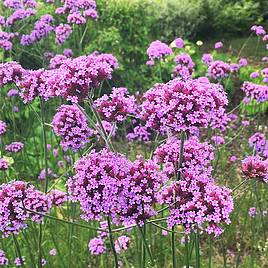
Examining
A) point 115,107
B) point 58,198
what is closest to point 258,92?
point 58,198

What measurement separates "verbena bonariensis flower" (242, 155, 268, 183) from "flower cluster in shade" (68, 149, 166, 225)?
1.72ft

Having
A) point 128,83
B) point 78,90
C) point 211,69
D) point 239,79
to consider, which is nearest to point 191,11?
point 239,79

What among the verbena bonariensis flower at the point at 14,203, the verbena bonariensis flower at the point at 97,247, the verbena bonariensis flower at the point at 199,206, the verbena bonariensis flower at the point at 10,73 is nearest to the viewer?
the verbena bonariensis flower at the point at 199,206

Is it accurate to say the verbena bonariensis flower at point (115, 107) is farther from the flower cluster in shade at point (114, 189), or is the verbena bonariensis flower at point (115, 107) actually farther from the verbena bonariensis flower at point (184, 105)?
the flower cluster in shade at point (114, 189)

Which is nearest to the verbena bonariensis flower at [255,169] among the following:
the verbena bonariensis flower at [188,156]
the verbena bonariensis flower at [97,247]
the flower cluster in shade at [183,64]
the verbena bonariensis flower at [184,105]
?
the verbena bonariensis flower at [188,156]

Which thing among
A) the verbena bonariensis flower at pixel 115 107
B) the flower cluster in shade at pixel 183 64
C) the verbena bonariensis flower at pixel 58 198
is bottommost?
the verbena bonariensis flower at pixel 58 198

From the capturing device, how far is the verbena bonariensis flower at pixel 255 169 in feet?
7.23

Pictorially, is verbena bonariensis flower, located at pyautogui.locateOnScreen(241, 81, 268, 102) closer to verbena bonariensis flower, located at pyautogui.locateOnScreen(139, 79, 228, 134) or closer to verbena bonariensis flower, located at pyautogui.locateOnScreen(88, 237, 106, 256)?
verbena bonariensis flower, located at pyautogui.locateOnScreen(88, 237, 106, 256)

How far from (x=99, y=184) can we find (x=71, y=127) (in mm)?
618

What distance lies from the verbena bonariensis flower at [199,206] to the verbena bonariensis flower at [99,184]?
0.61 feet

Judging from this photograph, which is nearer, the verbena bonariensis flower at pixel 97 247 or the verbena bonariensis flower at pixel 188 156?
the verbena bonariensis flower at pixel 188 156

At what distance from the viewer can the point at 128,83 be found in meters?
6.89

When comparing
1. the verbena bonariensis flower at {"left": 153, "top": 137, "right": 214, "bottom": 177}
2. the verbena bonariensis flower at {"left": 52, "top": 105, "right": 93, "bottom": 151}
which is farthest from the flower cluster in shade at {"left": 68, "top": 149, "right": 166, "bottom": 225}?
the verbena bonariensis flower at {"left": 52, "top": 105, "right": 93, "bottom": 151}

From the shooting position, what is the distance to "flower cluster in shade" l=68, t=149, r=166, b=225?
5.82 feet
